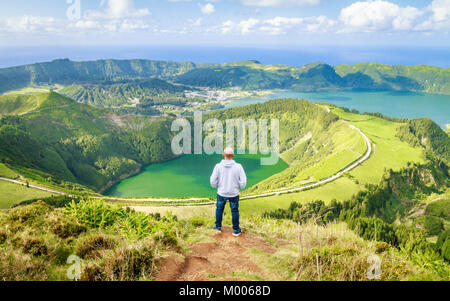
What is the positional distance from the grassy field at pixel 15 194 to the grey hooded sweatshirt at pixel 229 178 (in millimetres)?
72295

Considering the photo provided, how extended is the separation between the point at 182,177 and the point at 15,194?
228 ft

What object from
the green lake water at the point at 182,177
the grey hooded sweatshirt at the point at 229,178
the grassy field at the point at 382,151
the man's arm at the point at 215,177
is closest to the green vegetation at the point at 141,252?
the grey hooded sweatshirt at the point at 229,178

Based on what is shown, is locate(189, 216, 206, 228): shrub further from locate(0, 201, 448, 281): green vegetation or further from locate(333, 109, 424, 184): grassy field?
locate(333, 109, 424, 184): grassy field

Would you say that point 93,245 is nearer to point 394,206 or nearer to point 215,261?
point 215,261

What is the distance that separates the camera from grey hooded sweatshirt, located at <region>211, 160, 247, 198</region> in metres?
10.9

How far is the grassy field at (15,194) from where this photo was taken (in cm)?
6450

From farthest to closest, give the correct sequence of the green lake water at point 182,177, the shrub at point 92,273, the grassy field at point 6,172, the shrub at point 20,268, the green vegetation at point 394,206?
the green lake water at point 182,177 < the grassy field at point 6,172 < the green vegetation at point 394,206 < the shrub at point 92,273 < the shrub at point 20,268

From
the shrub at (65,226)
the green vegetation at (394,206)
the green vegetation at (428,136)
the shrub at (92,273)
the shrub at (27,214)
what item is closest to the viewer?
the shrub at (92,273)

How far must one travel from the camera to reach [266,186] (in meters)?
108

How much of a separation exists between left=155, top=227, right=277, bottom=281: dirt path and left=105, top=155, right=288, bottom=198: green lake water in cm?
9637

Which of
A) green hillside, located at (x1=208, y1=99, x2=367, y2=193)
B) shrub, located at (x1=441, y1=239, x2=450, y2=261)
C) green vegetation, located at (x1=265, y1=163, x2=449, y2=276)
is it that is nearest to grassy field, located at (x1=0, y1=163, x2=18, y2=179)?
green vegetation, located at (x1=265, y1=163, x2=449, y2=276)

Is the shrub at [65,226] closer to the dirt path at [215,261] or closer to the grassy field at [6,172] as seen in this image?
the dirt path at [215,261]
